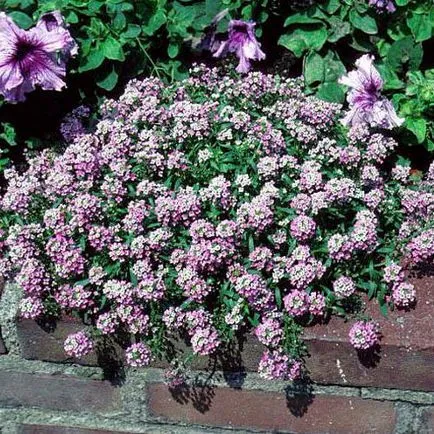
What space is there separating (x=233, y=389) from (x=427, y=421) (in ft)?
Result: 1.27

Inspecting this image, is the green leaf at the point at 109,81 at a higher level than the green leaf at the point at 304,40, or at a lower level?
lower

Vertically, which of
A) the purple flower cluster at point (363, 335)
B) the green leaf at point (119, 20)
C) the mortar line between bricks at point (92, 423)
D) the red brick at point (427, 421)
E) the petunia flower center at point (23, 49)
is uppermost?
the green leaf at point (119, 20)

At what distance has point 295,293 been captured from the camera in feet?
5.65

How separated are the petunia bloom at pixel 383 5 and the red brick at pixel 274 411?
90cm

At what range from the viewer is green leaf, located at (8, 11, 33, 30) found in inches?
81.4

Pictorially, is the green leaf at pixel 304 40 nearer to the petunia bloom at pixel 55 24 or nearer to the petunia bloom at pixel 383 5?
the petunia bloom at pixel 383 5

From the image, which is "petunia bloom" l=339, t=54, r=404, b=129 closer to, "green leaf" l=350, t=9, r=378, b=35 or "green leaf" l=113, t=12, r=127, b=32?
"green leaf" l=350, t=9, r=378, b=35

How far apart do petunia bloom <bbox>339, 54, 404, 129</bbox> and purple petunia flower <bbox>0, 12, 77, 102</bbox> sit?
0.61m

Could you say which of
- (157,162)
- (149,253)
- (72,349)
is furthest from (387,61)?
(72,349)

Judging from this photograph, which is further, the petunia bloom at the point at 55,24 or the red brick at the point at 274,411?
the petunia bloom at the point at 55,24

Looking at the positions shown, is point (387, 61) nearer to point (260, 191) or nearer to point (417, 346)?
point (260, 191)

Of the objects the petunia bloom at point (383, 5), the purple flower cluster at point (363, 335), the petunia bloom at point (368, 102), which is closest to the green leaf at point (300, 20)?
the petunia bloom at point (383, 5)

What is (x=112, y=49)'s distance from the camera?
2090mm

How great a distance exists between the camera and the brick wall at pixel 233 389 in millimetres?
1753
